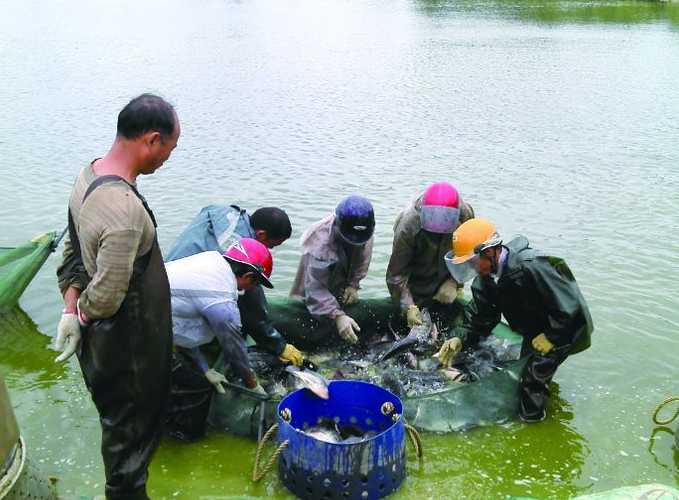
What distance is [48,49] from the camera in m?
Result: 24.5

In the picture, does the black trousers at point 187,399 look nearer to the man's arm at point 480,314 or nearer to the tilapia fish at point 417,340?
the tilapia fish at point 417,340

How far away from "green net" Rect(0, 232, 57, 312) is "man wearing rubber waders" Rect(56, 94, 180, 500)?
3.36 meters

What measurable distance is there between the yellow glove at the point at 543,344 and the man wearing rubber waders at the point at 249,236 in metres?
1.65

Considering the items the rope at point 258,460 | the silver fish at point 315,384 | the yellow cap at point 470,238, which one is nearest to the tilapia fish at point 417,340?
the yellow cap at point 470,238

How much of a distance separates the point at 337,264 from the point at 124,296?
275cm

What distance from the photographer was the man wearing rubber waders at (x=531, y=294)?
4609mm

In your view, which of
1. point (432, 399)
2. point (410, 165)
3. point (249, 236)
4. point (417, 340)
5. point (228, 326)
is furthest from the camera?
point (410, 165)

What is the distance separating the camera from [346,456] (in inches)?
150

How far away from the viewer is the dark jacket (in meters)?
4.59

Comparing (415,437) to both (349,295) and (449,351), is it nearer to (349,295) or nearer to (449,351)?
(449,351)

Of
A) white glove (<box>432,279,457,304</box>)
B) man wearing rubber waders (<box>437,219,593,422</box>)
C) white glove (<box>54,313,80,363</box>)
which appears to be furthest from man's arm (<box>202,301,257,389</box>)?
white glove (<box>432,279,457,304</box>)

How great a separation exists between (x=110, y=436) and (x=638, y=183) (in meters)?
10.2

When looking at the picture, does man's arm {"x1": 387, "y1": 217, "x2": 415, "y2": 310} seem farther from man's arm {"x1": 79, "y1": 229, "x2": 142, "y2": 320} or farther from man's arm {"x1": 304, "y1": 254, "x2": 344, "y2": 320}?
man's arm {"x1": 79, "y1": 229, "x2": 142, "y2": 320}

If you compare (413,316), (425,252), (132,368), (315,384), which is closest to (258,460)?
(315,384)
